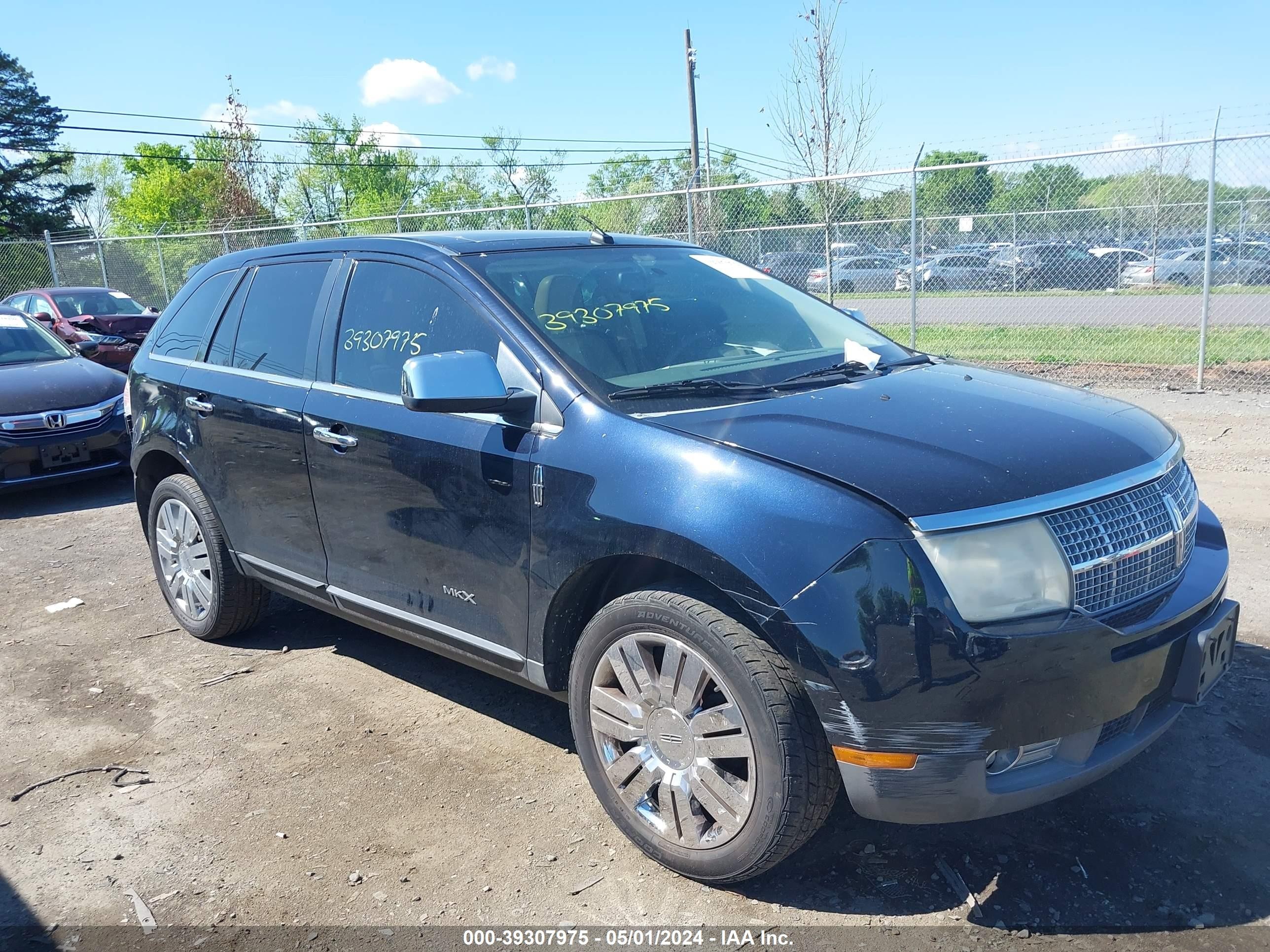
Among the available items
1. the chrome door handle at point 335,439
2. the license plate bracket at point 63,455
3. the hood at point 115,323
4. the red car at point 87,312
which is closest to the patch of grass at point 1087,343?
the license plate bracket at point 63,455

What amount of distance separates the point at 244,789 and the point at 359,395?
1456mm

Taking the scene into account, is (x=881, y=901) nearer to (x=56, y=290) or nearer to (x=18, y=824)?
(x=18, y=824)

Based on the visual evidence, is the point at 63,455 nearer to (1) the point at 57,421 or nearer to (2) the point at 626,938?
(1) the point at 57,421

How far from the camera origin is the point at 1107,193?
1691 cm

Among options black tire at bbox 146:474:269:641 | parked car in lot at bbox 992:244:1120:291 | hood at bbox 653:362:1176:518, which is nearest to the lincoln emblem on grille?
hood at bbox 653:362:1176:518

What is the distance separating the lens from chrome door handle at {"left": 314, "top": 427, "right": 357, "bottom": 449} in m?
3.64

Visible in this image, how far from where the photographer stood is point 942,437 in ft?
8.94

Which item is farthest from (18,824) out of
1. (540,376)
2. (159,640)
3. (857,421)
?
A: (857,421)

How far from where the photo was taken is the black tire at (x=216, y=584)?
457 centimetres

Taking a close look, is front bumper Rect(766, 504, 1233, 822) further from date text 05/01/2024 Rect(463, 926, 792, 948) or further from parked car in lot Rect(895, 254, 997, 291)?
parked car in lot Rect(895, 254, 997, 291)

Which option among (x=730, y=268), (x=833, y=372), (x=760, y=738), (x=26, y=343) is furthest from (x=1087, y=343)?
(x=760, y=738)

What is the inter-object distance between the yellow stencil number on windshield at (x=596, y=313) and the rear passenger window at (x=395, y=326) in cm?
21

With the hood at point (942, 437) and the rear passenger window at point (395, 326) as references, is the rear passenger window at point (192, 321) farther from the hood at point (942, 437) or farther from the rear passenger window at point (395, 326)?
the hood at point (942, 437)

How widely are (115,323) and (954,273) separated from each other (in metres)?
13.4
